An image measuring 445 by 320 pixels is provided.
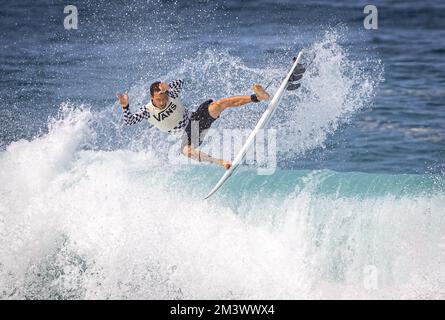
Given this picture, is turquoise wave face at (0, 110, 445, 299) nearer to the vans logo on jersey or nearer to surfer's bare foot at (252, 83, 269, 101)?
the vans logo on jersey

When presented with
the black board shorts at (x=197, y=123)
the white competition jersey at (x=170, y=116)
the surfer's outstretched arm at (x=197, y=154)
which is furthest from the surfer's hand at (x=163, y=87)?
the surfer's outstretched arm at (x=197, y=154)

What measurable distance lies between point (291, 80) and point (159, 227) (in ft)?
9.24

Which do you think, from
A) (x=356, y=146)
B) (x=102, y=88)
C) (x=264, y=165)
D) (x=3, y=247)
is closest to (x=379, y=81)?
(x=356, y=146)

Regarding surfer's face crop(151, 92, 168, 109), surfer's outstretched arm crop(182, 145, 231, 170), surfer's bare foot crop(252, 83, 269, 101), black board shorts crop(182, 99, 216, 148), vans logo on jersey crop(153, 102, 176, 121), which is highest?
surfer's bare foot crop(252, 83, 269, 101)

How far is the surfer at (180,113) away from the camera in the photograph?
941 centimetres

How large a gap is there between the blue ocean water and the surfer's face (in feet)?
6.51

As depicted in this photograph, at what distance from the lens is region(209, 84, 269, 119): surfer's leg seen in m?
9.18

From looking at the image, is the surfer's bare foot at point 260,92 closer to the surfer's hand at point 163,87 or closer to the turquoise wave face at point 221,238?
the surfer's hand at point 163,87

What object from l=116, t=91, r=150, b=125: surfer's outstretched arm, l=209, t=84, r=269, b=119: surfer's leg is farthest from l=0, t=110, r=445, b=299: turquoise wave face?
l=116, t=91, r=150, b=125: surfer's outstretched arm

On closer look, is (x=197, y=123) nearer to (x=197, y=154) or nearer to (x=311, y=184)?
(x=197, y=154)

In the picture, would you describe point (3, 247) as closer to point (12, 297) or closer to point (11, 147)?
point (12, 297)

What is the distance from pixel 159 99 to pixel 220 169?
12.5 feet

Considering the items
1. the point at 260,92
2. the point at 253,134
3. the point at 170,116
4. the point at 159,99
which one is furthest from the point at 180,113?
the point at 260,92

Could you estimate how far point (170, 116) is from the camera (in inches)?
382
